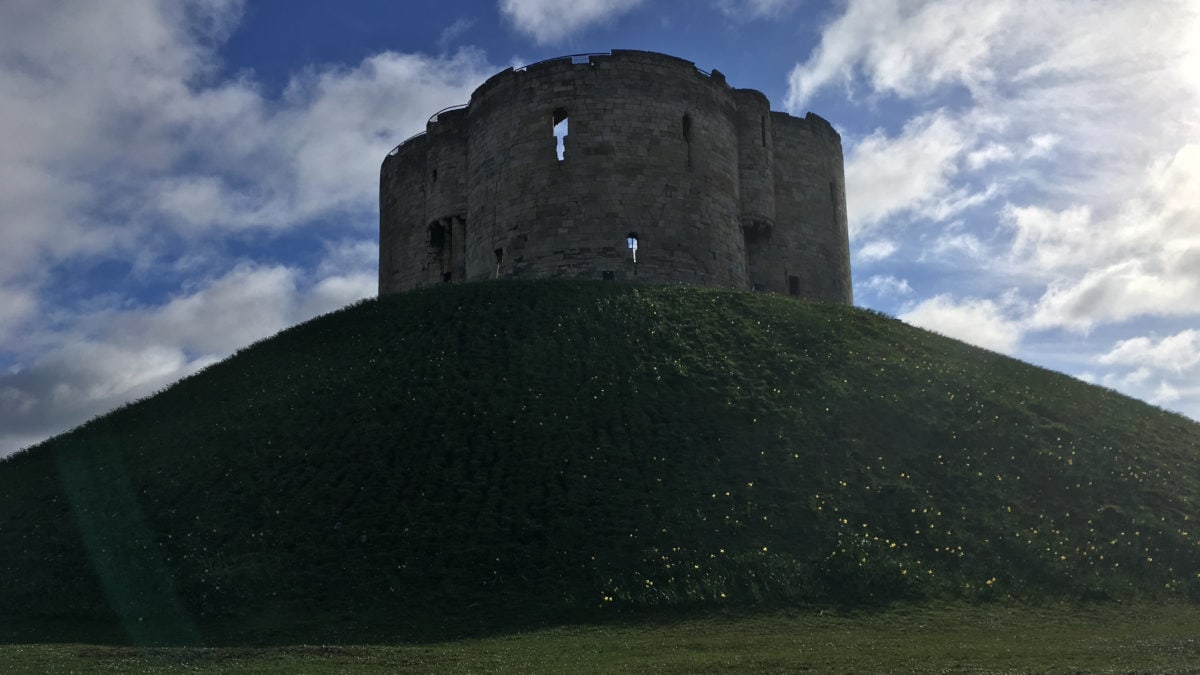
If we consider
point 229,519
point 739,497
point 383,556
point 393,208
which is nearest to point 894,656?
point 739,497

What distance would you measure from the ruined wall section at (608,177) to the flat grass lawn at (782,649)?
20.4 metres

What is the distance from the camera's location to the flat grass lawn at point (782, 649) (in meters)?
14.0

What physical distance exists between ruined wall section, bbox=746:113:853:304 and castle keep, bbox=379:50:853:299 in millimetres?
98

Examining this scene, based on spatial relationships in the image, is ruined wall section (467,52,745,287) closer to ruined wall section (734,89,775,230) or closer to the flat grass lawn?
ruined wall section (734,89,775,230)

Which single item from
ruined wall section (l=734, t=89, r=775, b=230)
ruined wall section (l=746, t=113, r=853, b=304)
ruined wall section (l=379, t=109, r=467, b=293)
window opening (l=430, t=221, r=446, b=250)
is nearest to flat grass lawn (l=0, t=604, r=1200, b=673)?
ruined wall section (l=734, t=89, r=775, b=230)

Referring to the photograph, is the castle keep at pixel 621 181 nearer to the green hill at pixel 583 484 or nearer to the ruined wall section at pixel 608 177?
the ruined wall section at pixel 608 177

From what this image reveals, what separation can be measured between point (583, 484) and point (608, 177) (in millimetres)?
17529

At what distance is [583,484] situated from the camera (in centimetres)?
2234

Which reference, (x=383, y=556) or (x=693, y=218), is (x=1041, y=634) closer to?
(x=383, y=556)

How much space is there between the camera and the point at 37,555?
21781 millimetres

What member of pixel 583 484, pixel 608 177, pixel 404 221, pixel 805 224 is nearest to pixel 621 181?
pixel 608 177

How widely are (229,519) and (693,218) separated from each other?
21.2 metres

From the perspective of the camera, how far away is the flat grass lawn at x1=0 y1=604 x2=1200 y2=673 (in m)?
14.0

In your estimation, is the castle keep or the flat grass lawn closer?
the flat grass lawn
